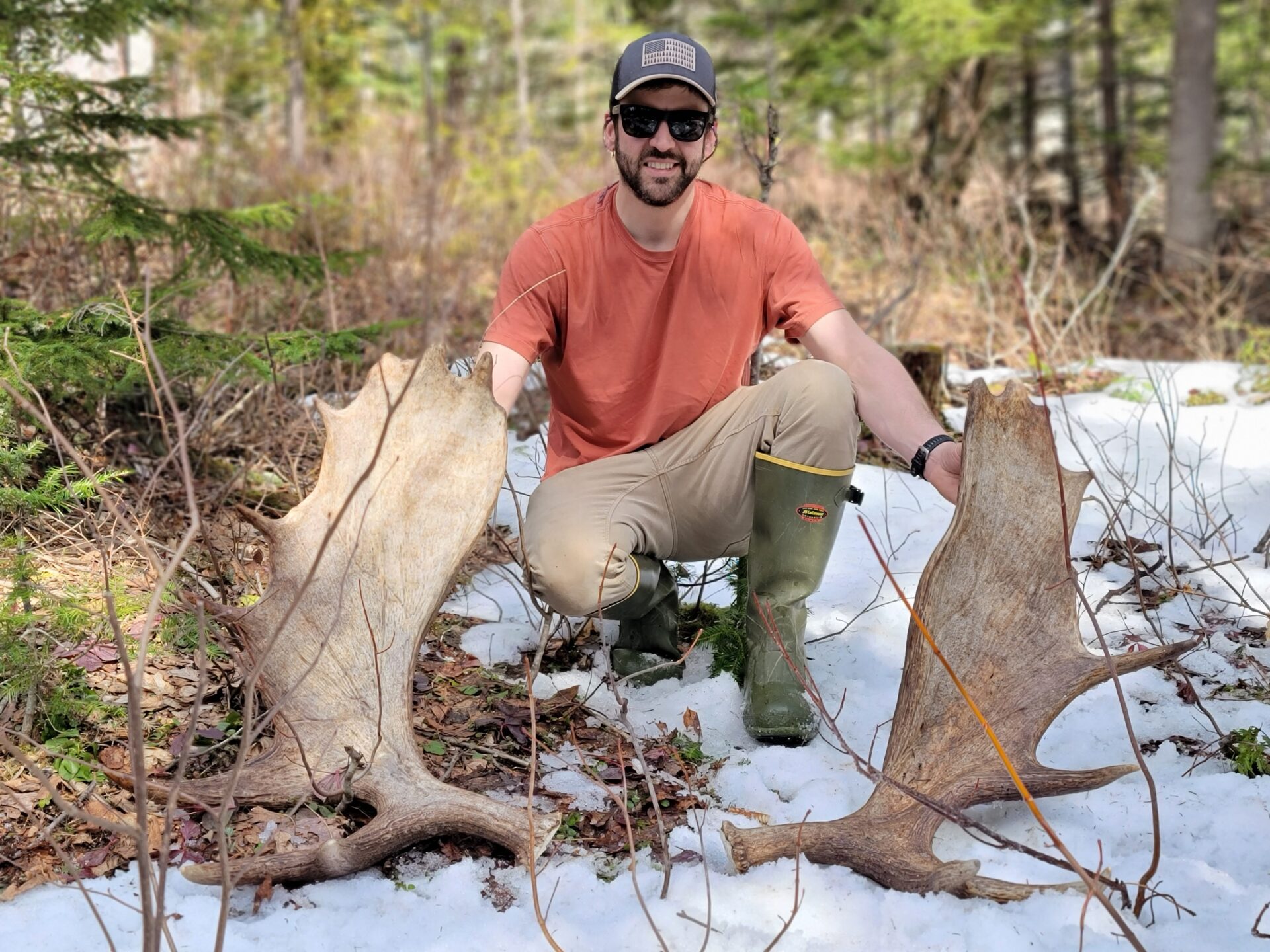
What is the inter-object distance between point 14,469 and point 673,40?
212 centimetres

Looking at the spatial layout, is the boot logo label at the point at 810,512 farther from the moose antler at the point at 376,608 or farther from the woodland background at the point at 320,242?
the moose antler at the point at 376,608

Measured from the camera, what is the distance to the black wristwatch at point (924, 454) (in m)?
2.61

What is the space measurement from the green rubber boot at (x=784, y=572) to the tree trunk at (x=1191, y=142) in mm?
9306

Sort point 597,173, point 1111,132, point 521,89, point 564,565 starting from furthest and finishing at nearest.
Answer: point 521,89 < point 1111,132 < point 597,173 < point 564,565

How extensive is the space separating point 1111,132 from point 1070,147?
189 cm

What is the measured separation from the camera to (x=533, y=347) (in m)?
2.94

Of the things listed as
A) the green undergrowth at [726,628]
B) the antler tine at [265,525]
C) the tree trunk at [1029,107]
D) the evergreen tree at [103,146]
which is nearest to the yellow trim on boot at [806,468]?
the green undergrowth at [726,628]

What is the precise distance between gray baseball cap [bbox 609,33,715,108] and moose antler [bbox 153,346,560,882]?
38.5 inches

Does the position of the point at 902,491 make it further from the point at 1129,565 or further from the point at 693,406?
the point at 693,406

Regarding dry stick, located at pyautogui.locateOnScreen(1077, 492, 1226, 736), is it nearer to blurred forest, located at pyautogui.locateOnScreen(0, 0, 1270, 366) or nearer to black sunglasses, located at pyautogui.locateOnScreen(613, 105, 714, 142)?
blurred forest, located at pyautogui.locateOnScreen(0, 0, 1270, 366)

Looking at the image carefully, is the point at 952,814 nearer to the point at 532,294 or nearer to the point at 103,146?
the point at 532,294

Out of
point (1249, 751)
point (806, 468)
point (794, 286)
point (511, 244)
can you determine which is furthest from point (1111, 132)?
point (1249, 751)

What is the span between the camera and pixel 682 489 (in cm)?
308

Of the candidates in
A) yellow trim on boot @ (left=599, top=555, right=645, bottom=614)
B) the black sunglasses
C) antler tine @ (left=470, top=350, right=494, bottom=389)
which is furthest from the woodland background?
the black sunglasses
